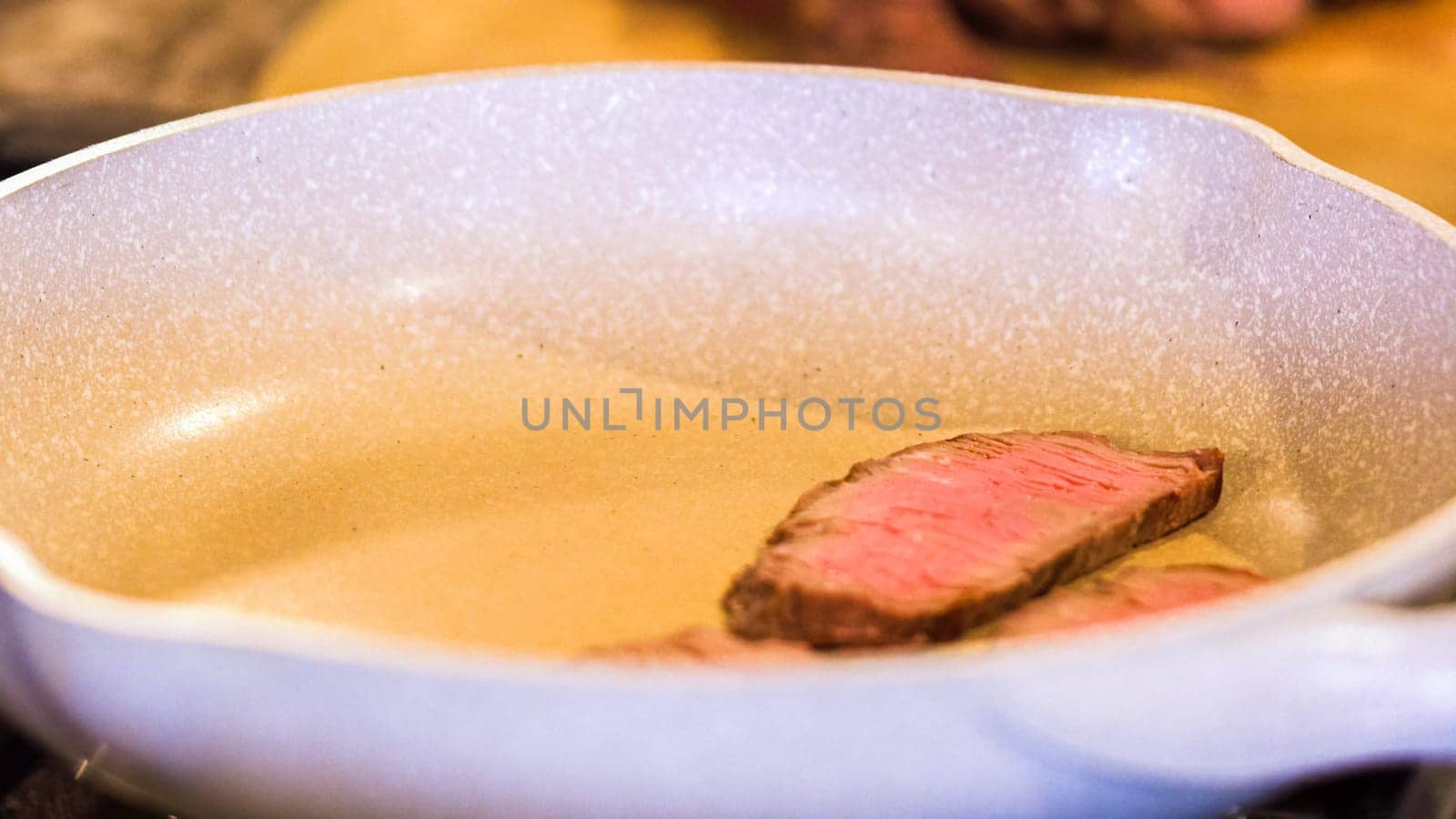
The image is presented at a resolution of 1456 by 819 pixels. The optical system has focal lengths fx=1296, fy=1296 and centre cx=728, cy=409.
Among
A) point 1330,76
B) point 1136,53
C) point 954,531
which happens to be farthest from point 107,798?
point 1330,76

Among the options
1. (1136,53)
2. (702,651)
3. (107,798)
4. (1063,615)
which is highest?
(1136,53)

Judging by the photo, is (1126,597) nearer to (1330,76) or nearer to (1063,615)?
(1063,615)

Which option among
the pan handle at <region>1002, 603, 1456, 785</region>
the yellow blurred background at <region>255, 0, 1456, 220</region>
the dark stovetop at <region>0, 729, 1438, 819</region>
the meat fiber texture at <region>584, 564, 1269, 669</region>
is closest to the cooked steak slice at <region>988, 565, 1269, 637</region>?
the meat fiber texture at <region>584, 564, 1269, 669</region>

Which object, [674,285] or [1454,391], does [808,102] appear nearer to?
[674,285]

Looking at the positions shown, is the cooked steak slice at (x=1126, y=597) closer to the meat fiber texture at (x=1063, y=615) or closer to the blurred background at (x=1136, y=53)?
the meat fiber texture at (x=1063, y=615)

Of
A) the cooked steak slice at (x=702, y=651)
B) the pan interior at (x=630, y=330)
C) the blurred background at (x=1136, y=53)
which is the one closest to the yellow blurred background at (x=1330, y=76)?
the blurred background at (x=1136, y=53)

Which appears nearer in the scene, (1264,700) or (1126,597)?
(1264,700)
